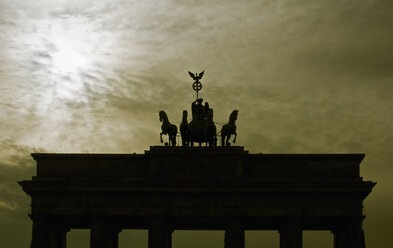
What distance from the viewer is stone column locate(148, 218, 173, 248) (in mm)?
76000

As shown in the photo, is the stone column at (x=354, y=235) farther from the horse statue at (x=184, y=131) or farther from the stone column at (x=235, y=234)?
the horse statue at (x=184, y=131)

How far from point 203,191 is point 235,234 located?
3.76 m

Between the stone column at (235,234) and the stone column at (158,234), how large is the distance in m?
4.46

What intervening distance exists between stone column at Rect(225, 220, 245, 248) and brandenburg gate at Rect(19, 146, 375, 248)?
0.23ft

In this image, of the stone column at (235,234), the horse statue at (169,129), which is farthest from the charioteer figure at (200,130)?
the stone column at (235,234)

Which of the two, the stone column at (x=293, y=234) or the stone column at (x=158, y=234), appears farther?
the stone column at (x=158, y=234)

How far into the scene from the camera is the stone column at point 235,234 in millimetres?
75750

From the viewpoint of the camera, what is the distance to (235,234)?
2985 inches

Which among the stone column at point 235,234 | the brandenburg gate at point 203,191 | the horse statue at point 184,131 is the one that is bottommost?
the stone column at point 235,234

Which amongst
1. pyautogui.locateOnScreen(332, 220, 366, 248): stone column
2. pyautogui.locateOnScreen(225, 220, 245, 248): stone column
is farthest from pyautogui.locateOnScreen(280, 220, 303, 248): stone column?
pyautogui.locateOnScreen(332, 220, 366, 248): stone column

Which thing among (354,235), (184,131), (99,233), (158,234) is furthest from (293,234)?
(99,233)

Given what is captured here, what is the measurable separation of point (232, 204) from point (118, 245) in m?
11.8

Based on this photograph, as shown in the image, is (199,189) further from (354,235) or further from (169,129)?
(354,235)

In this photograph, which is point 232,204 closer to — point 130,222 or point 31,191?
point 130,222
